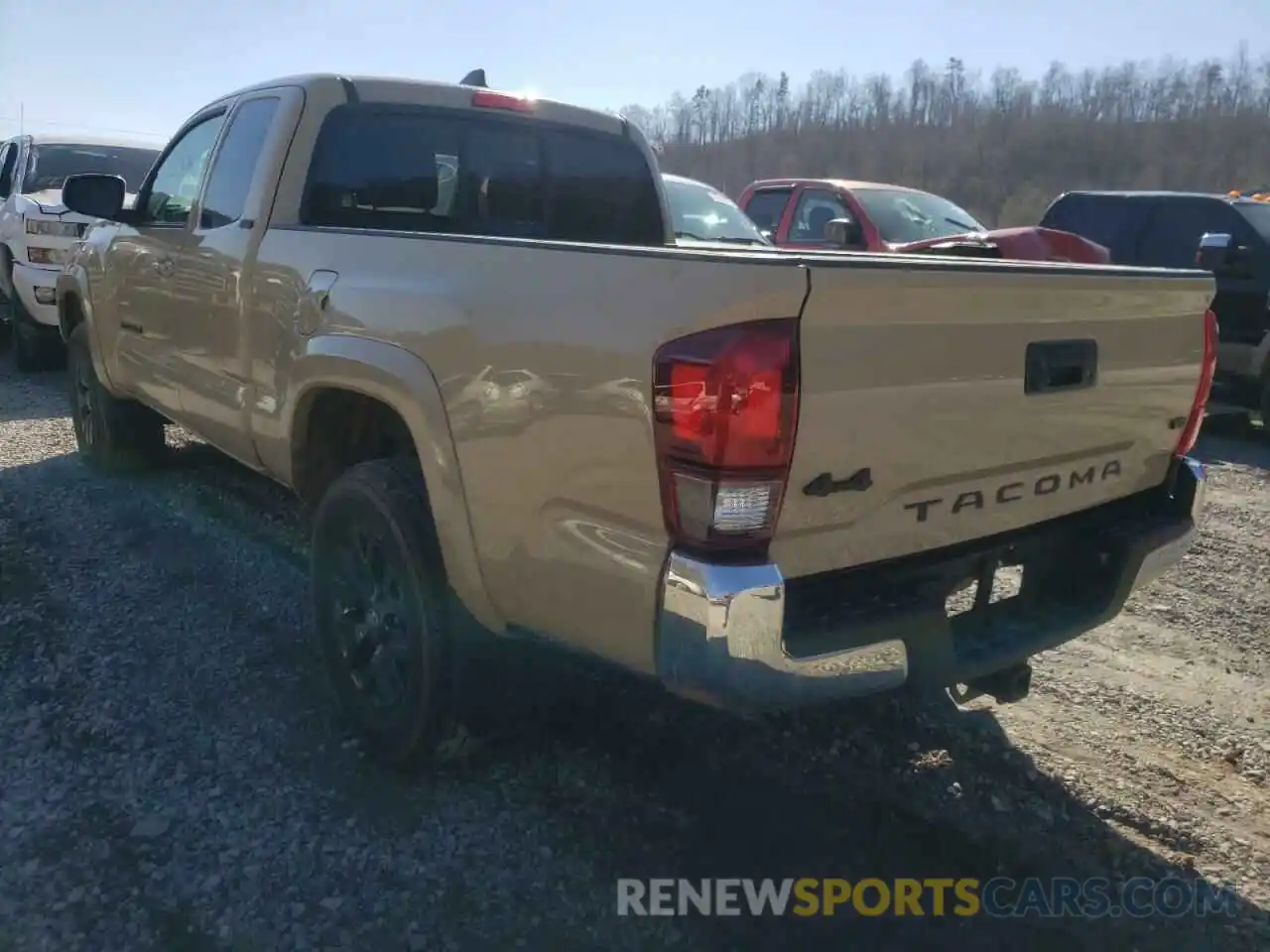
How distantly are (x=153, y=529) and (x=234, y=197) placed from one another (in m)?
1.84

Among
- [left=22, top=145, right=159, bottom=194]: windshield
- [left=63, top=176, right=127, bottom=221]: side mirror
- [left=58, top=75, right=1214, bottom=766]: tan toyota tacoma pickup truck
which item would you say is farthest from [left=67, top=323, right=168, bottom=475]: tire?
[left=22, top=145, right=159, bottom=194]: windshield

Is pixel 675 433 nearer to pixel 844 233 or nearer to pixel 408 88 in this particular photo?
pixel 408 88

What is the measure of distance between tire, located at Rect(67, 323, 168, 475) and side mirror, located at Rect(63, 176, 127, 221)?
3.34ft

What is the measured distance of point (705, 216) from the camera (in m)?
9.23

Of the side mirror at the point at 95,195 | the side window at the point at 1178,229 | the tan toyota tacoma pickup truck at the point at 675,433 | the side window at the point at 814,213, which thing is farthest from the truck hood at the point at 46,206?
the side window at the point at 1178,229

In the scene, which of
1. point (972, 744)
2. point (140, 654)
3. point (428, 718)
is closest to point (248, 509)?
point (140, 654)

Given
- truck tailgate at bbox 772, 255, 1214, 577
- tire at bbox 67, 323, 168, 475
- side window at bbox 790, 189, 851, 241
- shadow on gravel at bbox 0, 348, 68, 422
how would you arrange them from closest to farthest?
truck tailgate at bbox 772, 255, 1214, 577 < tire at bbox 67, 323, 168, 475 < shadow on gravel at bbox 0, 348, 68, 422 < side window at bbox 790, 189, 851, 241

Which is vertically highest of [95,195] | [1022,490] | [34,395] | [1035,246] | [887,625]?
[95,195]

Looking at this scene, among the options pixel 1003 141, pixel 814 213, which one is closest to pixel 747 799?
pixel 814 213

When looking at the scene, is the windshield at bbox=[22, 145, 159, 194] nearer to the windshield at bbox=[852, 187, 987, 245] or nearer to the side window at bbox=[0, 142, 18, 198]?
the side window at bbox=[0, 142, 18, 198]

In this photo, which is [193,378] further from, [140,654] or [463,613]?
[463,613]

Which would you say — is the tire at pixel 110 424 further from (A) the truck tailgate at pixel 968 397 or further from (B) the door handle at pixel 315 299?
(A) the truck tailgate at pixel 968 397

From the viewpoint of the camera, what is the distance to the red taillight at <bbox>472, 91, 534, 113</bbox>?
431 cm

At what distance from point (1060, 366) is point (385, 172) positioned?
2554 mm
